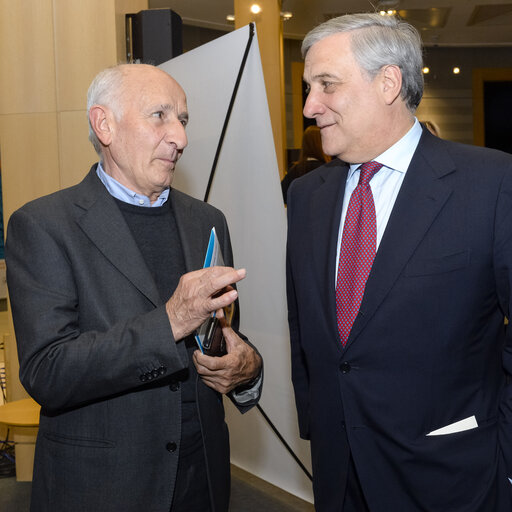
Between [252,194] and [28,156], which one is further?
[28,156]

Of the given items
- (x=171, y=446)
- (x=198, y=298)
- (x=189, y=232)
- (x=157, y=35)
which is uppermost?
(x=157, y=35)

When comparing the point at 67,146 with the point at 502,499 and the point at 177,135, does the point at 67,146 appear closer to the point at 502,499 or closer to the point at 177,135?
the point at 177,135

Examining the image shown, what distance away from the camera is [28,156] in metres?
3.74

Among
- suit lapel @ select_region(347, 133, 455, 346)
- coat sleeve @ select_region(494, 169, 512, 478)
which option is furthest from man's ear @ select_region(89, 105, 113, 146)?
coat sleeve @ select_region(494, 169, 512, 478)

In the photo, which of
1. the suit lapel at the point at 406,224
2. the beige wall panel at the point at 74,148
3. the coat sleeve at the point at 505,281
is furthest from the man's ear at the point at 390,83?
the beige wall panel at the point at 74,148

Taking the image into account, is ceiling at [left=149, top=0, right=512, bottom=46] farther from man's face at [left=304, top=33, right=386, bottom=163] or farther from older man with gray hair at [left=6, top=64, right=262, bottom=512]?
older man with gray hair at [left=6, top=64, right=262, bottom=512]

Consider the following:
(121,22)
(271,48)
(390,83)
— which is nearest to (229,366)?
(390,83)

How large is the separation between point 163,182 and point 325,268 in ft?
1.62

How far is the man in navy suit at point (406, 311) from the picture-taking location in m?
1.52

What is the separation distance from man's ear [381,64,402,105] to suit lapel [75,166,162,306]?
2.50ft

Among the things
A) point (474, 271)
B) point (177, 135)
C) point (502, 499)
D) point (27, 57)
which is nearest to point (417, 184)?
point (474, 271)

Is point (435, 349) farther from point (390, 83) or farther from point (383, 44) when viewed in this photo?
point (383, 44)

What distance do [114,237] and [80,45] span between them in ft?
7.64

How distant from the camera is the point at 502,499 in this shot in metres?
1.59
